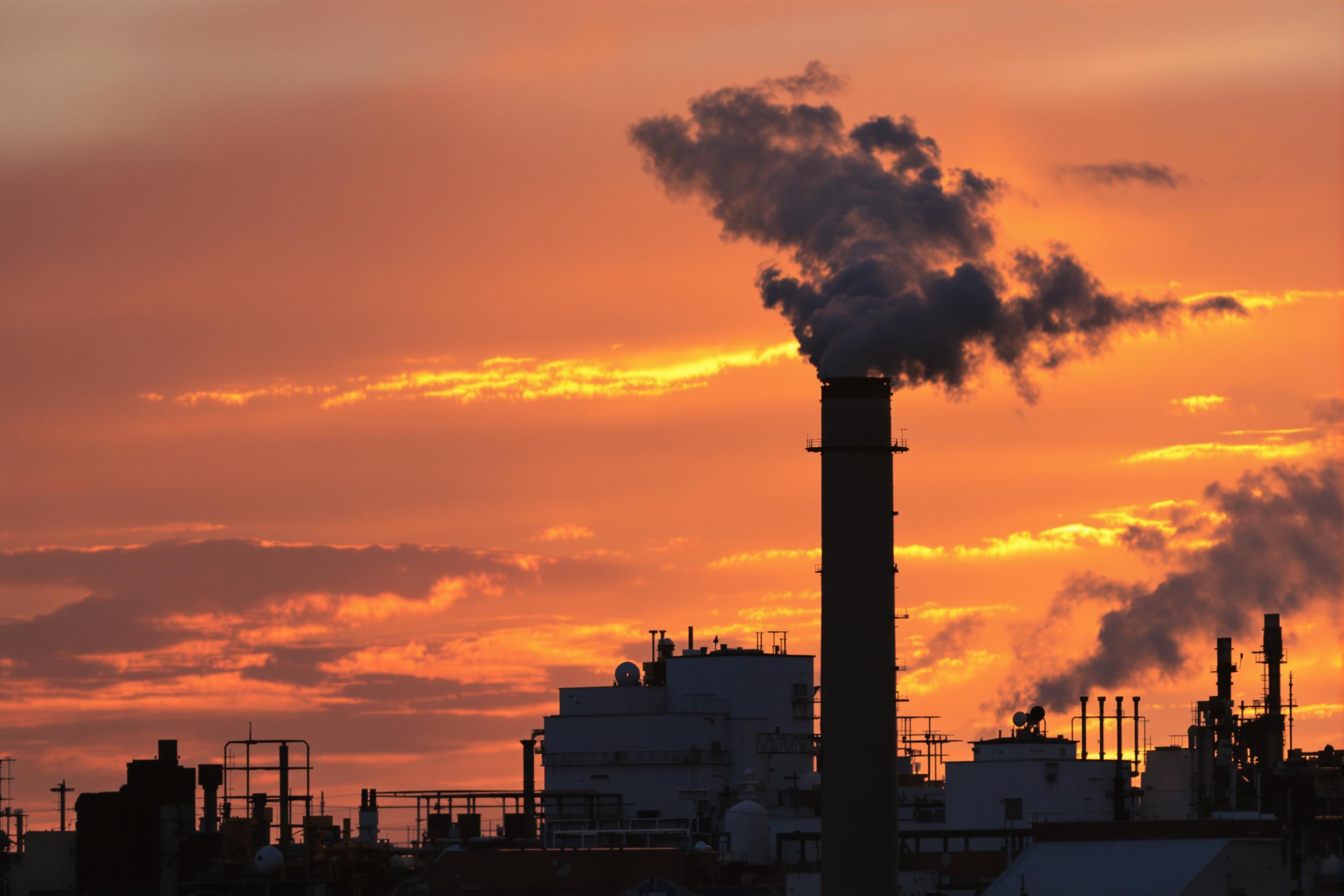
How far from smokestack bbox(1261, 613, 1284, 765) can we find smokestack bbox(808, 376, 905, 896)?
4510 centimetres

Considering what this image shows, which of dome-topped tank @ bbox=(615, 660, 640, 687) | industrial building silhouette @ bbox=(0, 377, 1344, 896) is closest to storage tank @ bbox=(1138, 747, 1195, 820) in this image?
industrial building silhouette @ bbox=(0, 377, 1344, 896)

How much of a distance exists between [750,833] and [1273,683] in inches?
1165

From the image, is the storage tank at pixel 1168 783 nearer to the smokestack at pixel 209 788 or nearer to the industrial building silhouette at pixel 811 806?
the industrial building silhouette at pixel 811 806

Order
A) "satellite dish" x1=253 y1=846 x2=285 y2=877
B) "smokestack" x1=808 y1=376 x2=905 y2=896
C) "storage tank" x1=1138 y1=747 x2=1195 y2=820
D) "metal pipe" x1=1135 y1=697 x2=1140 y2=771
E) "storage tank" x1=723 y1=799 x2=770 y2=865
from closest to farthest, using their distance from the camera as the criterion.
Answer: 1. "smokestack" x1=808 y1=376 x2=905 y2=896
2. "satellite dish" x1=253 y1=846 x2=285 y2=877
3. "storage tank" x1=723 y1=799 x2=770 y2=865
4. "storage tank" x1=1138 y1=747 x2=1195 y2=820
5. "metal pipe" x1=1135 y1=697 x2=1140 y2=771

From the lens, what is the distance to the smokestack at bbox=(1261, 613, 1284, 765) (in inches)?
4641

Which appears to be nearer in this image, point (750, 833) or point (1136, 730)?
point (750, 833)

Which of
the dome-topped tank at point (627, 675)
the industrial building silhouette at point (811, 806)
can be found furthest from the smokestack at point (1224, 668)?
the dome-topped tank at point (627, 675)

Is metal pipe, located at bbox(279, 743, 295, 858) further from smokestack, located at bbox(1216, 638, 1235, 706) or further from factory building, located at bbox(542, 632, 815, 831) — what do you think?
smokestack, located at bbox(1216, 638, 1235, 706)

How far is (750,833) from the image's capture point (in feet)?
340

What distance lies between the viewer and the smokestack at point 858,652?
76688 mm

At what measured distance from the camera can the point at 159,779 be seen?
82.2 m

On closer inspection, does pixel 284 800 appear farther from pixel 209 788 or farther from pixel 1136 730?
pixel 1136 730

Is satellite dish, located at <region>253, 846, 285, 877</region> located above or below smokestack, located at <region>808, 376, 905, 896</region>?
below

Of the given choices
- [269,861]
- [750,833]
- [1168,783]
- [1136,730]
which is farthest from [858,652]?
[1136,730]
